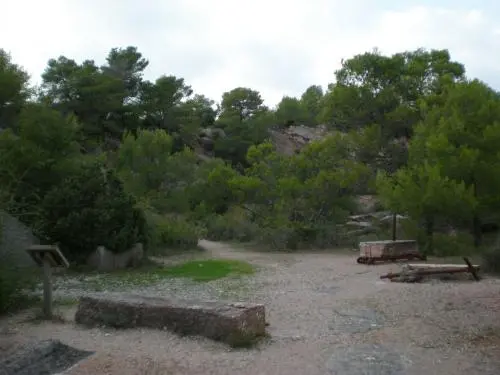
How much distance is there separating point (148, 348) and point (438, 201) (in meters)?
14.2

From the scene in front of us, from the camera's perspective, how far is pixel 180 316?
922cm

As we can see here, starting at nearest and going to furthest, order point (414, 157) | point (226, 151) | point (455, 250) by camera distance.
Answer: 1. point (455, 250)
2. point (414, 157)
3. point (226, 151)

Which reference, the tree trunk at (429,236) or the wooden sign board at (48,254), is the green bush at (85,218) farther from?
the tree trunk at (429,236)

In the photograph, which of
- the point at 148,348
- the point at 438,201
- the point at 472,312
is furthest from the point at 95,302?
the point at 438,201

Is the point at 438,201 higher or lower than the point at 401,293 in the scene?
higher

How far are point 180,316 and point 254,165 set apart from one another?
22.4 meters

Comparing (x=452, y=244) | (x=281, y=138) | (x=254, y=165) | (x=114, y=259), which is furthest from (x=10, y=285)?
(x=281, y=138)

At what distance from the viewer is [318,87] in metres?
107

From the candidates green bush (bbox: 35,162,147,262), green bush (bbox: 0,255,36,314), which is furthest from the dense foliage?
green bush (bbox: 0,255,36,314)

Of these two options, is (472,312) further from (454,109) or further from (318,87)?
(318,87)

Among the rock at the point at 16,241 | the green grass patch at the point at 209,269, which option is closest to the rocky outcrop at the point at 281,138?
the green grass patch at the point at 209,269

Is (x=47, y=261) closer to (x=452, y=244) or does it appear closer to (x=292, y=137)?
(x=452, y=244)

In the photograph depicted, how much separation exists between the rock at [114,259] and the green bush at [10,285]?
21.1 ft

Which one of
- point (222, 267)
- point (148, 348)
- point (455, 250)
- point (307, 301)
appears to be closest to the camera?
point (148, 348)
